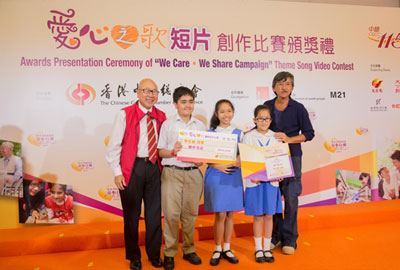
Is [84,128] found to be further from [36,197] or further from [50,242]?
[50,242]

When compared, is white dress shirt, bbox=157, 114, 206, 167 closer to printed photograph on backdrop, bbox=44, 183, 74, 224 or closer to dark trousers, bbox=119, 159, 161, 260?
dark trousers, bbox=119, 159, 161, 260

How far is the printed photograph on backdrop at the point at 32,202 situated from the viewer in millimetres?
3322

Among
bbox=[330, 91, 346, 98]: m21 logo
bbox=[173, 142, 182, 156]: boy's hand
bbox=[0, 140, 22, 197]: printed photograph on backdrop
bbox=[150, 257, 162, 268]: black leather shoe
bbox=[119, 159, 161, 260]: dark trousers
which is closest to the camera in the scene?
bbox=[173, 142, 182, 156]: boy's hand

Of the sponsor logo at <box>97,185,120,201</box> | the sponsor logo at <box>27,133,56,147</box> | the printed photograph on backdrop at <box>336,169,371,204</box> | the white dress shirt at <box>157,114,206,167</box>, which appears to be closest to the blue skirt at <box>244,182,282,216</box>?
the white dress shirt at <box>157,114,206,167</box>

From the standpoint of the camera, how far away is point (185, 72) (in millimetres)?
3578

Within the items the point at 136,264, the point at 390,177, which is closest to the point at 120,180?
the point at 136,264

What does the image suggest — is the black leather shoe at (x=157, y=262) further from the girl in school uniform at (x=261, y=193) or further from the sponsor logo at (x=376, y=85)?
the sponsor logo at (x=376, y=85)

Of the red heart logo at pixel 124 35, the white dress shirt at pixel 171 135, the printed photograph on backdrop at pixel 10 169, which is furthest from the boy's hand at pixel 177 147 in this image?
the printed photograph on backdrop at pixel 10 169

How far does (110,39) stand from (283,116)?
2.09 m

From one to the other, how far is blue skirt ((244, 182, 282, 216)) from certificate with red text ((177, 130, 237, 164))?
1.18 feet

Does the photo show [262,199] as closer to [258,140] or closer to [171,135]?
[258,140]

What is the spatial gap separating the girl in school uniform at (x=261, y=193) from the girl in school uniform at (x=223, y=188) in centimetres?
9

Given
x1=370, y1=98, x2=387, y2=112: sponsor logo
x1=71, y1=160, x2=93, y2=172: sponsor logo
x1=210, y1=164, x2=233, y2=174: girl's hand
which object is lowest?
x1=71, y1=160, x2=93, y2=172: sponsor logo

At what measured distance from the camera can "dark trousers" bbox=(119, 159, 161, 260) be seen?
240cm
